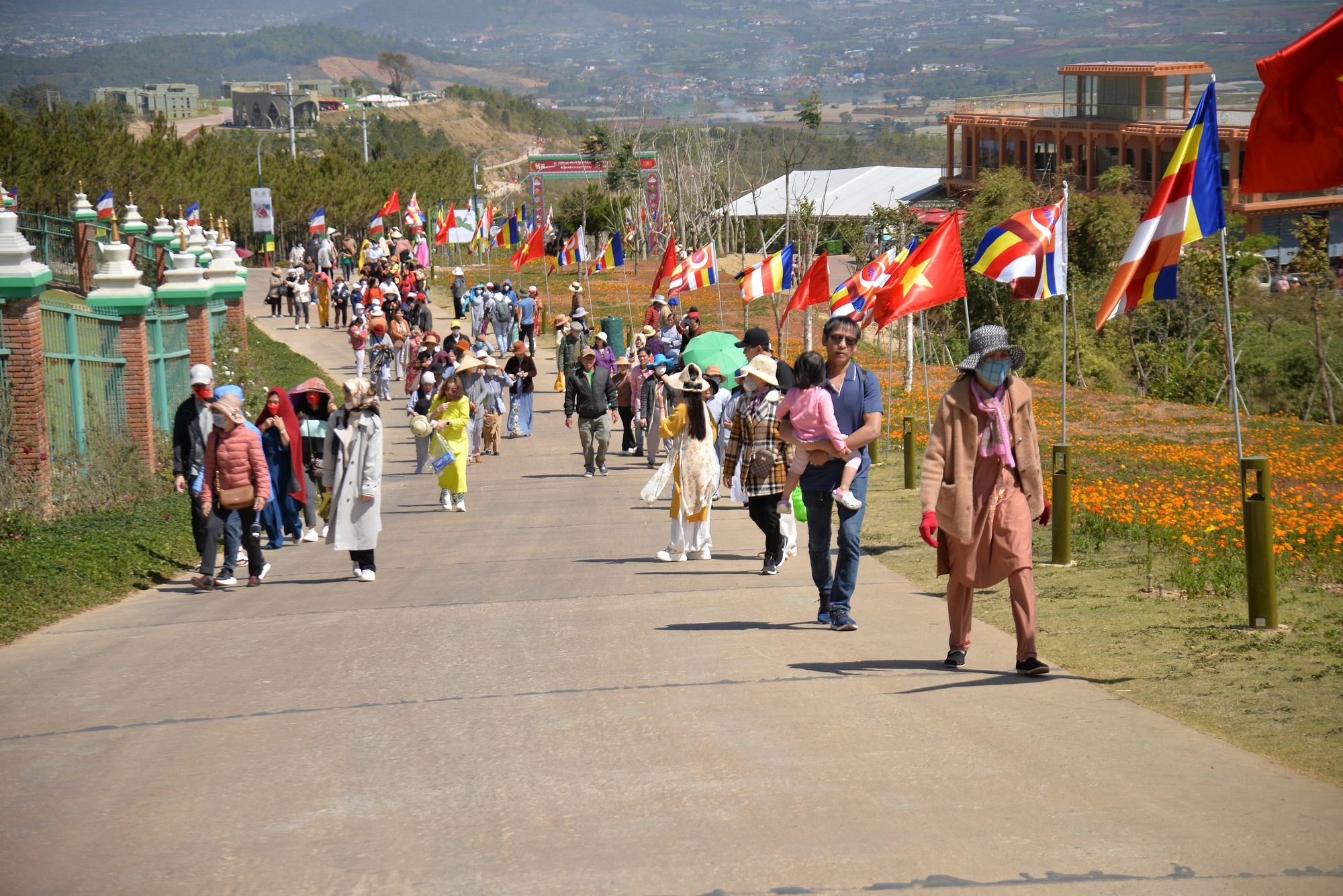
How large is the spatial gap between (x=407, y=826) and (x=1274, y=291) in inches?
1518

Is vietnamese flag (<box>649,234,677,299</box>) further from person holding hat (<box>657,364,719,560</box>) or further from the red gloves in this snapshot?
the red gloves

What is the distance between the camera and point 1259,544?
7.98m

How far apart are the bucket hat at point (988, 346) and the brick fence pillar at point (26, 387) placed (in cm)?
1091

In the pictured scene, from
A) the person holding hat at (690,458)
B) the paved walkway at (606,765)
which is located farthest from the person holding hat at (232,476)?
the person holding hat at (690,458)

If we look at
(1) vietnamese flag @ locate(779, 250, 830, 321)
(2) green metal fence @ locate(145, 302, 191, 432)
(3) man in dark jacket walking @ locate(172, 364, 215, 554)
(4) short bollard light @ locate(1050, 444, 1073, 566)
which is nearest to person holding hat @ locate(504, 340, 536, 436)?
(1) vietnamese flag @ locate(779, 250, 830, 321)

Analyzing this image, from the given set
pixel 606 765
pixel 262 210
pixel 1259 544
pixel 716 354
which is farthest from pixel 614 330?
pixel 262 210

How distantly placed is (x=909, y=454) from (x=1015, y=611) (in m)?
8.85

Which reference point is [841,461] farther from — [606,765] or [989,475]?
[606,765]

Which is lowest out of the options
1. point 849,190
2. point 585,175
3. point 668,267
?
point 668,267

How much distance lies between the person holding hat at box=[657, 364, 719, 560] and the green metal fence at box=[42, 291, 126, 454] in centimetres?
756

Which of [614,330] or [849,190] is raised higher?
[849,190]

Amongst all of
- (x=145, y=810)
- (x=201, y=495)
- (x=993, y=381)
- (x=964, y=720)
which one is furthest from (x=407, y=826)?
(x=201, y=495)

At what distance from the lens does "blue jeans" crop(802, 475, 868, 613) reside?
860cm

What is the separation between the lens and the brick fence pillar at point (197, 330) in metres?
21.3
